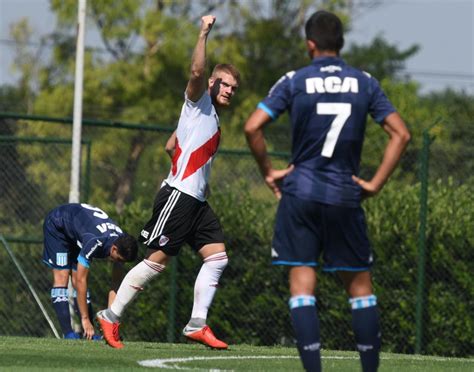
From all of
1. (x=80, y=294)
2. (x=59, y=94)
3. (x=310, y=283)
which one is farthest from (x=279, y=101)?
(x=59, y=94)

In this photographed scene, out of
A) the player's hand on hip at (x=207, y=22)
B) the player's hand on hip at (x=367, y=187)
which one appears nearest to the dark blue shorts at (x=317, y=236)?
the player's hand on hip at (x=367, y=187)

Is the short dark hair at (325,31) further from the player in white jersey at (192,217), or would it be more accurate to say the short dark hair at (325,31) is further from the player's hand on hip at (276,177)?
the player in white jersey at (192,217)

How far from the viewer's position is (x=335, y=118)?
6160mm

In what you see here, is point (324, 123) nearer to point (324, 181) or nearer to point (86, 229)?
point (324, 181)

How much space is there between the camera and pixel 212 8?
4112cm

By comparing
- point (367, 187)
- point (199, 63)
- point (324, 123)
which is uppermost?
point (199, 63)

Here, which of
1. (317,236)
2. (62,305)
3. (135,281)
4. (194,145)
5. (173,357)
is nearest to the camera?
(317,236)

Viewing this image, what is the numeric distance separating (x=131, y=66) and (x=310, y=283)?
1349 inches

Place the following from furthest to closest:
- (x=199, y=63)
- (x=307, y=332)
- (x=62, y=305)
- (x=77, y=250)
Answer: (x=77, y=250) < (x=62, y=305) < (x=199, y=63) < (x=307, y=332)

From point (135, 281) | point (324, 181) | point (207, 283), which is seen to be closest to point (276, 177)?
point (324, 181)

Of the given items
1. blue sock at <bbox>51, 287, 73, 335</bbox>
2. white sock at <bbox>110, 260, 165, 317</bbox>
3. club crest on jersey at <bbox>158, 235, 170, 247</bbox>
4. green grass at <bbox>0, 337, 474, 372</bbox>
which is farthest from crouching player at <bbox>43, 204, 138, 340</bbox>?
club crest on jersey at <bbox>158, 235, 170, 247</bbox>

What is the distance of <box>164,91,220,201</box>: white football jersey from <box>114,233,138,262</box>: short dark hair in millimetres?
1540

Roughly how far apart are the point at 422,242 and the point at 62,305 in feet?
13.2

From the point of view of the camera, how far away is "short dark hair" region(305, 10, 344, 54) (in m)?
6.27
